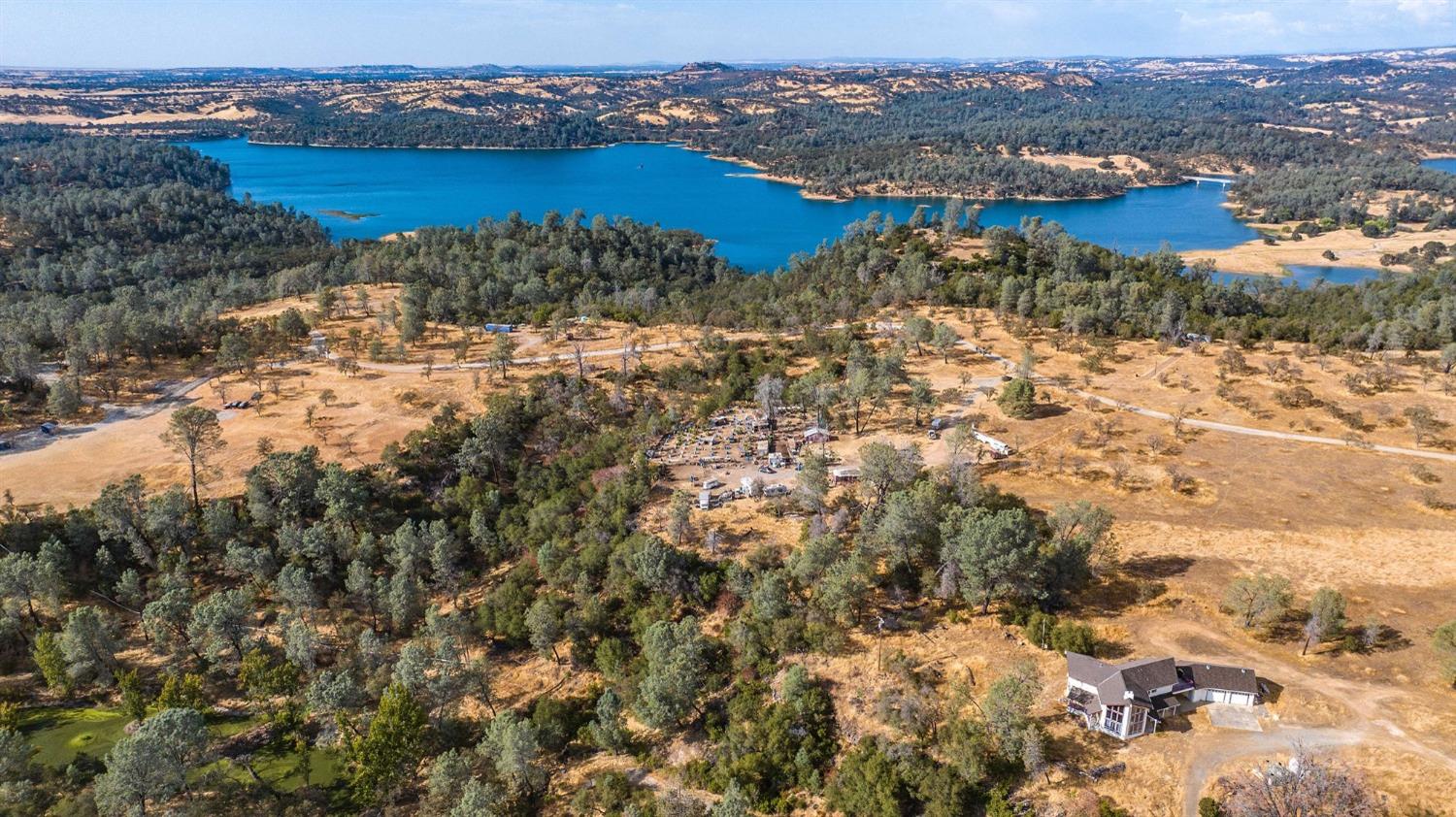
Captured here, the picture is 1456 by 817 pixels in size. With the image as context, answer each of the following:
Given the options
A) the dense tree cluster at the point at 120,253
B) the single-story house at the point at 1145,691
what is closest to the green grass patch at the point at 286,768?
the single-story house at the point at 1145,691

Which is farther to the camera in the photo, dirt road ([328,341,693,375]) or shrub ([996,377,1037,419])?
dirt road ([328,341,693,375])

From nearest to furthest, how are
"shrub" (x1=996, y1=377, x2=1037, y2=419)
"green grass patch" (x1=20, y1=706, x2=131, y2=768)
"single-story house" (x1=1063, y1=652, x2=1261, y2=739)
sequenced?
1. "single-story house" (x1=1063, y1=652, x2=1261, y2=739)
2. "green grass patch" (x1=20, y1=706, x2=131, y2=768)
3. "shrub" (x1=996, y1=377, x2=1037, y2=419)

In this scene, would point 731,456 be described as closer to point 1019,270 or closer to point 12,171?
point 1019,270

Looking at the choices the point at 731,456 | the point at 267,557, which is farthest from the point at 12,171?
the point at 731,456

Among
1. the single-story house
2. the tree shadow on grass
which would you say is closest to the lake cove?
the tree shadow on grass

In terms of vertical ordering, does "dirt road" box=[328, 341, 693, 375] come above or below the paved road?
above

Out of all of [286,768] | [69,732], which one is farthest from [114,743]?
[286,768]

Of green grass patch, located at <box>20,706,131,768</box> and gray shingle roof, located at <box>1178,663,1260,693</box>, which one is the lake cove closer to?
gray shingle roof, located at <box>1178,663,1260,693</box>

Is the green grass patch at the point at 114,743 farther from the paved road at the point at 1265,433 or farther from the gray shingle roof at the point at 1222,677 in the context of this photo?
the paved road at the point at 1265,433
